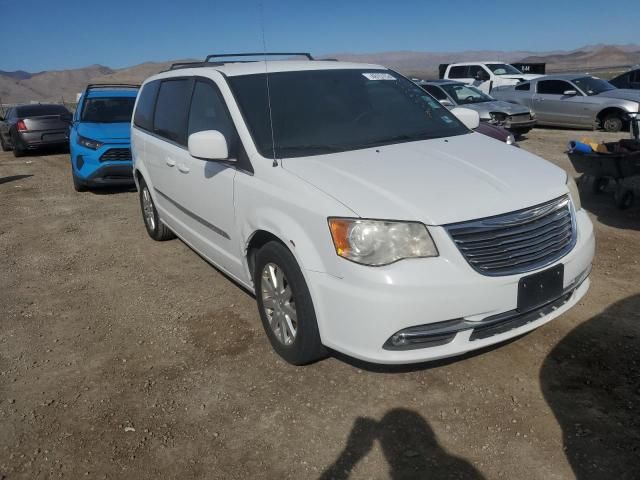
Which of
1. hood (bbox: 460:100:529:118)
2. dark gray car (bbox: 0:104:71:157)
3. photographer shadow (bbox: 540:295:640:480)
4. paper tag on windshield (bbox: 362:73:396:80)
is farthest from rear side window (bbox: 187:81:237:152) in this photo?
dark gray car (bbox: 0:104:71:157)

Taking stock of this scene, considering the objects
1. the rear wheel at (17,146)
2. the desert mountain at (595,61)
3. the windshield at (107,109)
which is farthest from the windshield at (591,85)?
the desert mountain at (595,61)

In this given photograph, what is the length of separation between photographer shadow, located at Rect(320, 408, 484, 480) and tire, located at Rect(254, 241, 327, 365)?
0.51 m

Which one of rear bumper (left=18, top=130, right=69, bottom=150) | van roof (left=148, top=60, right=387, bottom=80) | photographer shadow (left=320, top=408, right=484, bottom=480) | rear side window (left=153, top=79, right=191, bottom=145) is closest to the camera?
photographer shadow (left=320, top=408, right=484, bottom=480)

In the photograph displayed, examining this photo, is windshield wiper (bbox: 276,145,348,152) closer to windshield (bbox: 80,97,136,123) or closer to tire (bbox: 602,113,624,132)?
windshield (bbox: 80,97,136,123)

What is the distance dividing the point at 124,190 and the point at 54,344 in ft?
19.3

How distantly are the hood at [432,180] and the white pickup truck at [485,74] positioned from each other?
14.9 metres

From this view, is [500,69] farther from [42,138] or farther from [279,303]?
[279,303]

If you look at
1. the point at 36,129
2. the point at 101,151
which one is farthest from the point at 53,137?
the point at 101,151

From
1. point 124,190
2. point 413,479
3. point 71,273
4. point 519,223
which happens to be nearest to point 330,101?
point 519,223

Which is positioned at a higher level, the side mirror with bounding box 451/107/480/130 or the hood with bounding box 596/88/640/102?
the side mirror with bounding box 451/107/480/130

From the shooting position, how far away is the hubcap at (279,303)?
3.20 metres

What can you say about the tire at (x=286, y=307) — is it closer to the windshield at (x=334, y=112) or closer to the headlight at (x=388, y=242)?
the headlight at (x=388, y=242)

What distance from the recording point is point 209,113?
13.2 ft

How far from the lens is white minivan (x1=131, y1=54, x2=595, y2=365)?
271cm
